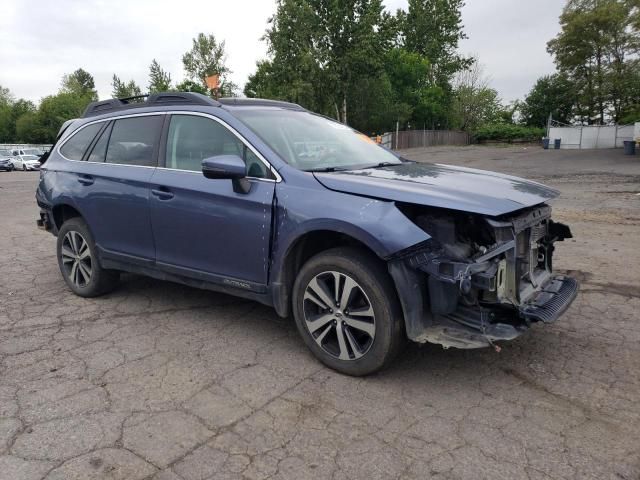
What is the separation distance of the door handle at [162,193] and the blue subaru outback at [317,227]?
11 millimetres

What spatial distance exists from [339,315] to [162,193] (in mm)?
1786

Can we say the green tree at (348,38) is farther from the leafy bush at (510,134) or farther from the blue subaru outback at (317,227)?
the blue subaru outback at (317,227)

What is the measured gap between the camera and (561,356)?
346 cm

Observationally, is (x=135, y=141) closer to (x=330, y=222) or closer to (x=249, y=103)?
(x=249, y=103)

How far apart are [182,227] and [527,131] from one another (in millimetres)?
50062

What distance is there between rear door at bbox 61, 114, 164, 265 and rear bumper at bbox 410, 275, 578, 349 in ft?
8.01

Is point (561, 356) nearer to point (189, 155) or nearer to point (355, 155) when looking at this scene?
point (355, 155)

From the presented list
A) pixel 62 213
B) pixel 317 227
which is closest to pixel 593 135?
pixel 62 213

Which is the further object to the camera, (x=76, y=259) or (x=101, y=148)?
(x=76, y=259)

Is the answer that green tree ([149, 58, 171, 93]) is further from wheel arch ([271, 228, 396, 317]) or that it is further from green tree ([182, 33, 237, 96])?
wheel arch ([271, 228, 396, 317])

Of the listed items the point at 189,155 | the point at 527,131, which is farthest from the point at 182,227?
the point at 527,131

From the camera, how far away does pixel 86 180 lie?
4656 mm

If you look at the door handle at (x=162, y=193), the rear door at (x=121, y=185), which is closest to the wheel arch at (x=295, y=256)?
the door handle at (x=162, y=193)

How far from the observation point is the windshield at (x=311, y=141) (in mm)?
3662
